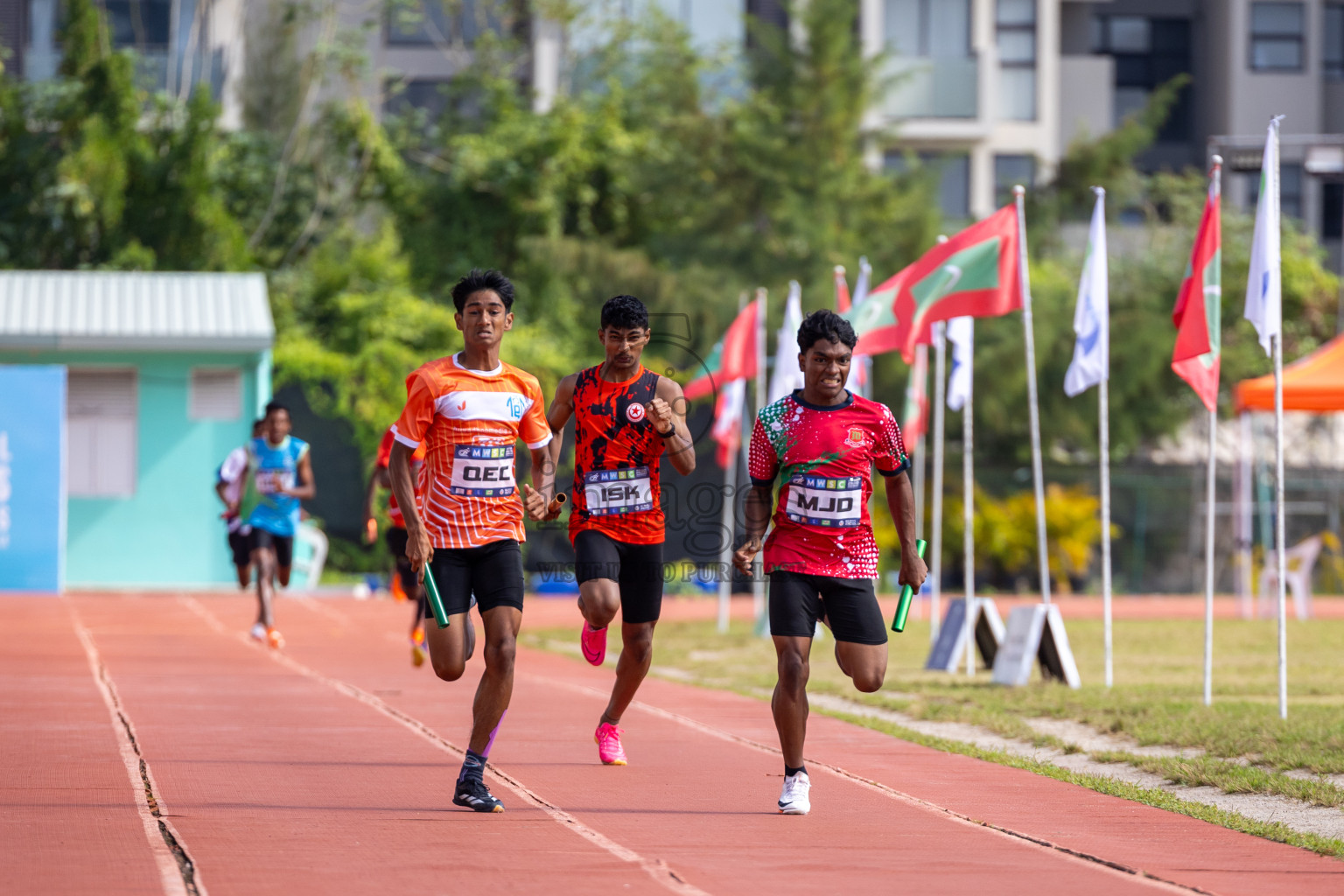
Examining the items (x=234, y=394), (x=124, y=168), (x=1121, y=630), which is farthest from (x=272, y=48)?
(x=1121, y=630)

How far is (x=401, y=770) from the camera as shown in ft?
27.4

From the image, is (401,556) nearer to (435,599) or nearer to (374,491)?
(374,491)

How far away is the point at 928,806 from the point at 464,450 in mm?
2422

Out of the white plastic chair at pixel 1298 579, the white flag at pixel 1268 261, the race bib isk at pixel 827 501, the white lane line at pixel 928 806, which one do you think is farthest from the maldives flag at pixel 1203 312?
the white plastic chair at pixel 1298 579

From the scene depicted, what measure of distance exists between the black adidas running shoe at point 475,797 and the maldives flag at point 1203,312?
6.47 m

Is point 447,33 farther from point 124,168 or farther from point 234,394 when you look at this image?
point 234,394

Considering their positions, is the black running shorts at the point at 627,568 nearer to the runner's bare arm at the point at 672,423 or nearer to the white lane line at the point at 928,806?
the runner's bare arm at the point at 672,423

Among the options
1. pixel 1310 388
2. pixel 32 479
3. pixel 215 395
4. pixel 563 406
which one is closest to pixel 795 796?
pixel 563 406

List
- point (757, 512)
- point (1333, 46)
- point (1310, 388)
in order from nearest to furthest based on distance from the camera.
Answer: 1. point (757, 512)
2. point (1310, 388)
3. point (1333, 46)

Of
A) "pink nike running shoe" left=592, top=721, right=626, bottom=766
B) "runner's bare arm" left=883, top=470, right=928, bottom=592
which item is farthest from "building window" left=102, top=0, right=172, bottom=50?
"runner's bare arm" left=883, top=470, right=928, bottom=592

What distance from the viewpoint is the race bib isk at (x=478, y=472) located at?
736 cm

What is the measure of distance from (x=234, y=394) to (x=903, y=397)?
388 inches

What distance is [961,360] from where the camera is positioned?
15.2 meters

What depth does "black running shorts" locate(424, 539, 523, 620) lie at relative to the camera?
7.32 m
